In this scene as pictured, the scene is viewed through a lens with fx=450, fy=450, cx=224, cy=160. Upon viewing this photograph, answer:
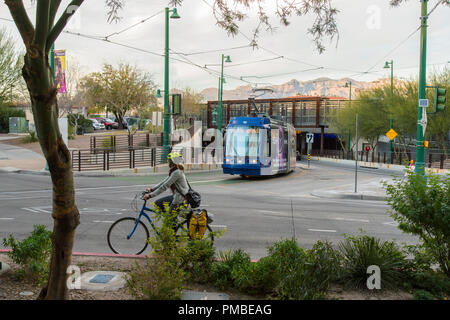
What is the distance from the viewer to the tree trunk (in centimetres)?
427

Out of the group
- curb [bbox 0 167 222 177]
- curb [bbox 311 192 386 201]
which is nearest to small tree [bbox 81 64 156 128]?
curb [bbox 0 167 222 177]

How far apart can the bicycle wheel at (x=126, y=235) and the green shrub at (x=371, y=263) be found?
3.58m

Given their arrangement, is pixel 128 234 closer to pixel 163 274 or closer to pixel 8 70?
pixel 163 274

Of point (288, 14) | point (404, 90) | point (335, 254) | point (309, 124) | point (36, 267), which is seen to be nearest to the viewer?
point (36, 267)

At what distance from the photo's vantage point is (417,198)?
5781 millimetres

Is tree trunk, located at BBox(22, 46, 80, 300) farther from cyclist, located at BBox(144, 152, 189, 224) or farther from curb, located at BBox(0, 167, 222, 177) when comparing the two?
curb, located at BBox(0, 167, 222, 177)

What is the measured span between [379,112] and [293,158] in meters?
23.9

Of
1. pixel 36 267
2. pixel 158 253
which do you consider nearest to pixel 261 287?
pixel 158 253

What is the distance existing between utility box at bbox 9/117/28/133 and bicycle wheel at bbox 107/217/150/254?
52436 millimetres

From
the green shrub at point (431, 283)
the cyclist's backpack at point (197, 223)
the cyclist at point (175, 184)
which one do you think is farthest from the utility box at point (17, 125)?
the green shrub at point (431, 283)

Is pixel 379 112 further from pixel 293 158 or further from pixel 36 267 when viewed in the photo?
pixel 36 267

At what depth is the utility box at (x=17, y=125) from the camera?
2176 inches

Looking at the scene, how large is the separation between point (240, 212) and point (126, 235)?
18.5 ft
